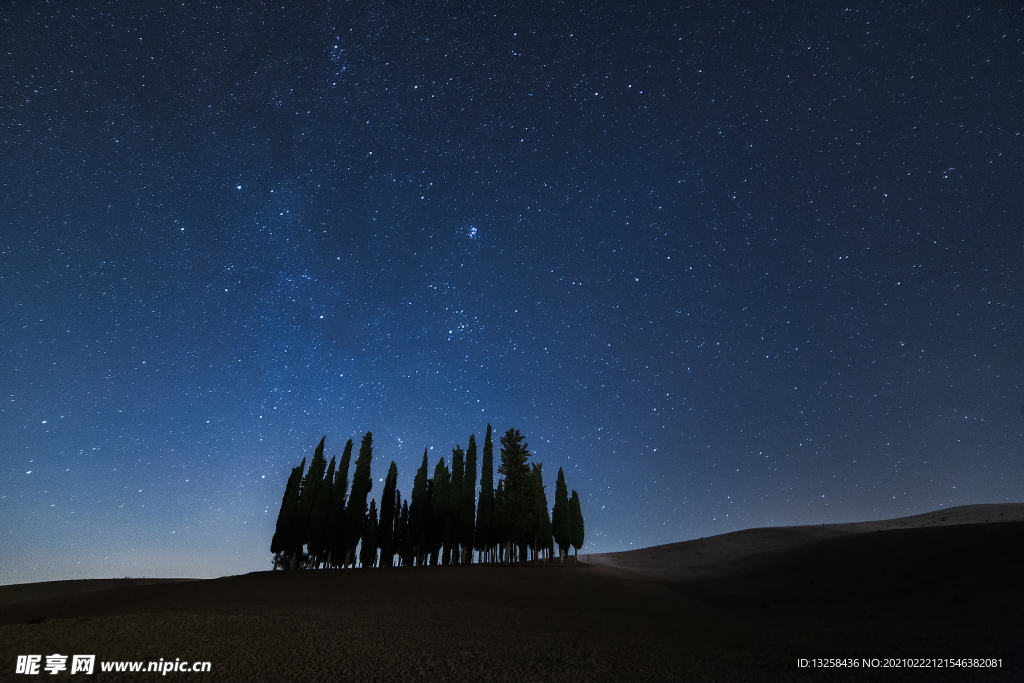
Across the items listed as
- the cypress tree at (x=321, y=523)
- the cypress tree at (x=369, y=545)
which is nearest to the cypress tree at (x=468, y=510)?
the cypress tree at (x=369, y=545)

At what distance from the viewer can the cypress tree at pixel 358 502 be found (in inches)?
1608

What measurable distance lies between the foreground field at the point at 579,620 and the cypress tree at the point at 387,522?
1221cm

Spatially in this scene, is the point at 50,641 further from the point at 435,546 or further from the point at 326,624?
the point at 435,546

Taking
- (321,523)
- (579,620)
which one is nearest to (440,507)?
(321,523)

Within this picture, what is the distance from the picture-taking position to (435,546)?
44812 millimetres

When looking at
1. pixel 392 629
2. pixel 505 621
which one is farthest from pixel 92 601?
pixel 505 621

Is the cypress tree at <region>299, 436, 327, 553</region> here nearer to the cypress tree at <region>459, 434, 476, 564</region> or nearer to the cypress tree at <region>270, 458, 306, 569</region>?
the cypress tree at <region>270, 458, 306, 569</region>

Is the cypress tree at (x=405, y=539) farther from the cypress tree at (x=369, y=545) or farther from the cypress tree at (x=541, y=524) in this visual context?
the cypress tree at (x=541, y=524)

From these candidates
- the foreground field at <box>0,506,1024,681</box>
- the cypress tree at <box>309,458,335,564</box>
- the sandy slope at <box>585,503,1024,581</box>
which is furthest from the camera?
the cypress tree at <box>309,458,335,564</box>

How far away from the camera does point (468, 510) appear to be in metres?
45.9

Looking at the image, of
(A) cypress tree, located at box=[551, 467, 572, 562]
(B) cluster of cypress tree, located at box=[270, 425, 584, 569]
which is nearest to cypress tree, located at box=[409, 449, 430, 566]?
(B) cluster of cypress tree, located at box=[270, 425, 584, 569]

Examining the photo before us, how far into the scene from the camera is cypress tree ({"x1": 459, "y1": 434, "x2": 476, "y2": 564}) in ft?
148

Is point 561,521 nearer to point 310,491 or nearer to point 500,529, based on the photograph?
point 500,529

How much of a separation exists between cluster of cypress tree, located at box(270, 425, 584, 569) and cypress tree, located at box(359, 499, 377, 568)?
0.30 feet
